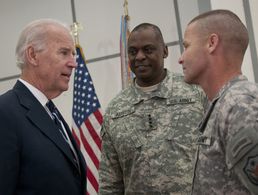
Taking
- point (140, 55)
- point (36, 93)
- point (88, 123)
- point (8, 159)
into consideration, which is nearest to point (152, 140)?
point (140, 55)

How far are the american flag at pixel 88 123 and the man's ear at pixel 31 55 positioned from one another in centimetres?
167

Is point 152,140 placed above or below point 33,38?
below

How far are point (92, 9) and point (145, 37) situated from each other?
200cm

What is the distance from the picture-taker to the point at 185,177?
2.10 meters

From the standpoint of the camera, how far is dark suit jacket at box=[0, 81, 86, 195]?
137cm

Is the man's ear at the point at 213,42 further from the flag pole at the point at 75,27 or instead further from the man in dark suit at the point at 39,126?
the flag pole at the point at 75,27

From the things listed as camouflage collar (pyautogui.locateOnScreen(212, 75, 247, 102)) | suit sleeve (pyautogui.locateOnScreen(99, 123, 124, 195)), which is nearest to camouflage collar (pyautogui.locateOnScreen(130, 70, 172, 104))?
suit sleeve (pyautogui.locateOnScreen(99, 123, 124, 195))

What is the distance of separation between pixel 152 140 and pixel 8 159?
3.36 feet

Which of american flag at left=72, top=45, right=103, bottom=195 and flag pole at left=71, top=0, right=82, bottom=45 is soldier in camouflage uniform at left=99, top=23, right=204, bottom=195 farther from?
flag pole at left=71, top=0, right=82, bottom=45

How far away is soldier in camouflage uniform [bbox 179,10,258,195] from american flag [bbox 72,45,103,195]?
1837mm

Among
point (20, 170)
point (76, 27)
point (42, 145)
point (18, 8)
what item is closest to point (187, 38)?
point (42, 145)

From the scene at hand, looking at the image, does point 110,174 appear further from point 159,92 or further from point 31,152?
point 31,152

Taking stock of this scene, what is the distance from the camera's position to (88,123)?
335 centimetres

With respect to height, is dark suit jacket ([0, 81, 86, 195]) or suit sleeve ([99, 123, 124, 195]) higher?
dark suit jacket ([0, 81, 86, 195])
